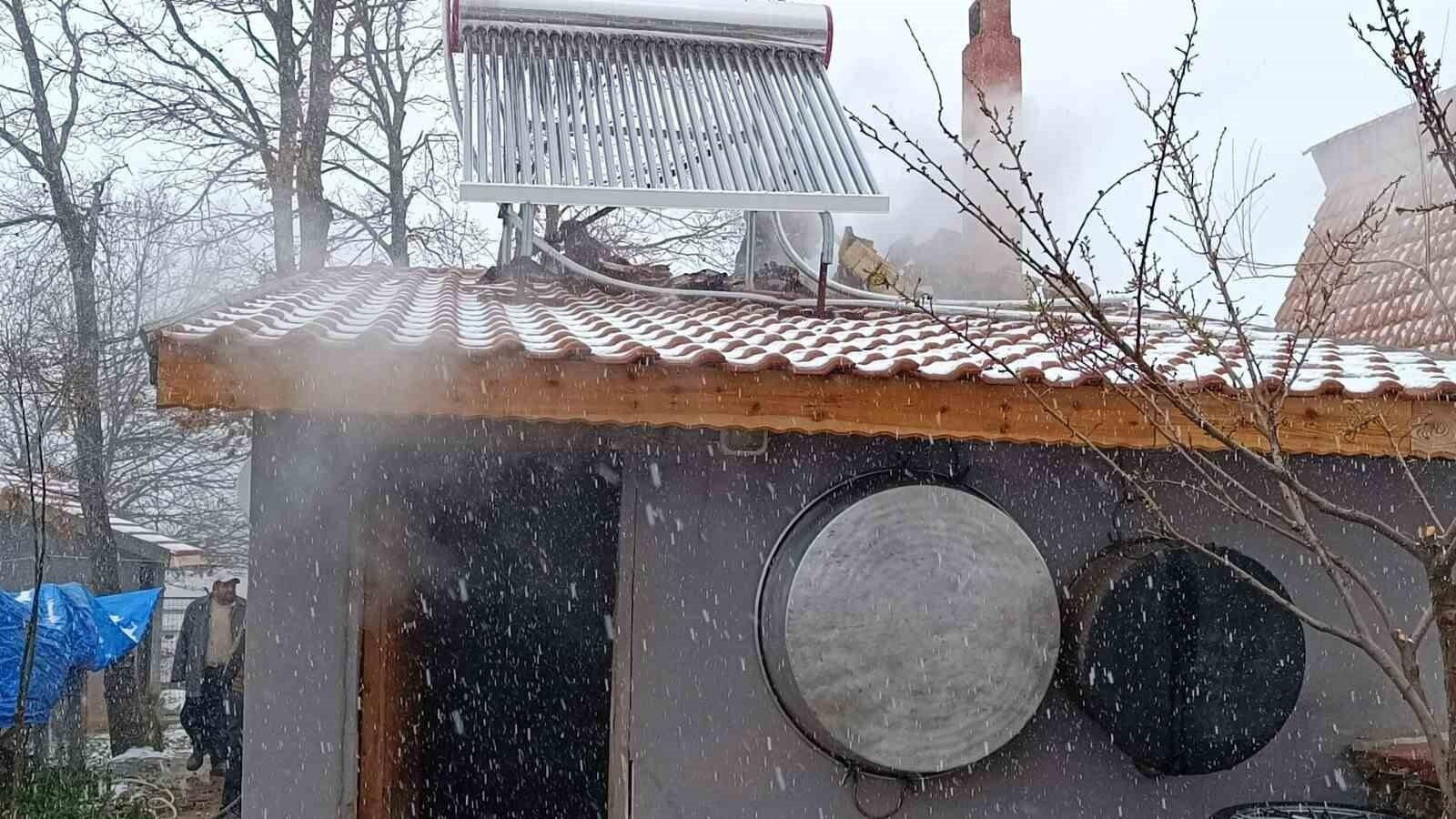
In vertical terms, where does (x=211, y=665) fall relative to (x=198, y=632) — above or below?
below

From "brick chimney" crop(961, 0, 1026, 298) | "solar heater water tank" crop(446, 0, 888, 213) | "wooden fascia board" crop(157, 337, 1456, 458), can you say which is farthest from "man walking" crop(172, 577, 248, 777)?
"wooden fascia board" crop(157, 337, 1456, 458)

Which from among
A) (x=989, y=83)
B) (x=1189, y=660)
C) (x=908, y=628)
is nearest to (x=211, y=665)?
(x=908, y=628)

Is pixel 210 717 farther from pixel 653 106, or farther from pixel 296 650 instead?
pixel 653 106

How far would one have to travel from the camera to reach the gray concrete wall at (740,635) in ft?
13.2

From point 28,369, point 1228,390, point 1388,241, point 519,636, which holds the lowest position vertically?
point 519,636

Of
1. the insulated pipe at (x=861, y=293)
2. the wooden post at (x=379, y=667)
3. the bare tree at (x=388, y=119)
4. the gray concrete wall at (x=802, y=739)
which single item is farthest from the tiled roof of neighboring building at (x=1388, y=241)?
the bare tree at (x=388, y=119)

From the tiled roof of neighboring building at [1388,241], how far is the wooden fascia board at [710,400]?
243cm

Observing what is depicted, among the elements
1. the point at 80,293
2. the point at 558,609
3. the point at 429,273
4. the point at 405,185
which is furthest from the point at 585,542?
the point at 405,185

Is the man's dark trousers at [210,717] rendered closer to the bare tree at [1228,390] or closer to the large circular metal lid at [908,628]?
the large circular metal lid at [908,628]

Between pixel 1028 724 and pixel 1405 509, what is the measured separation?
166 cm

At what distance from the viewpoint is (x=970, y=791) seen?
172 inches

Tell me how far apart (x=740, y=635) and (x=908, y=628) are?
0.61 metres

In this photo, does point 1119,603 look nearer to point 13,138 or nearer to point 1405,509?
point 1405,509

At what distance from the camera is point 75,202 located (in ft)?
40.8
